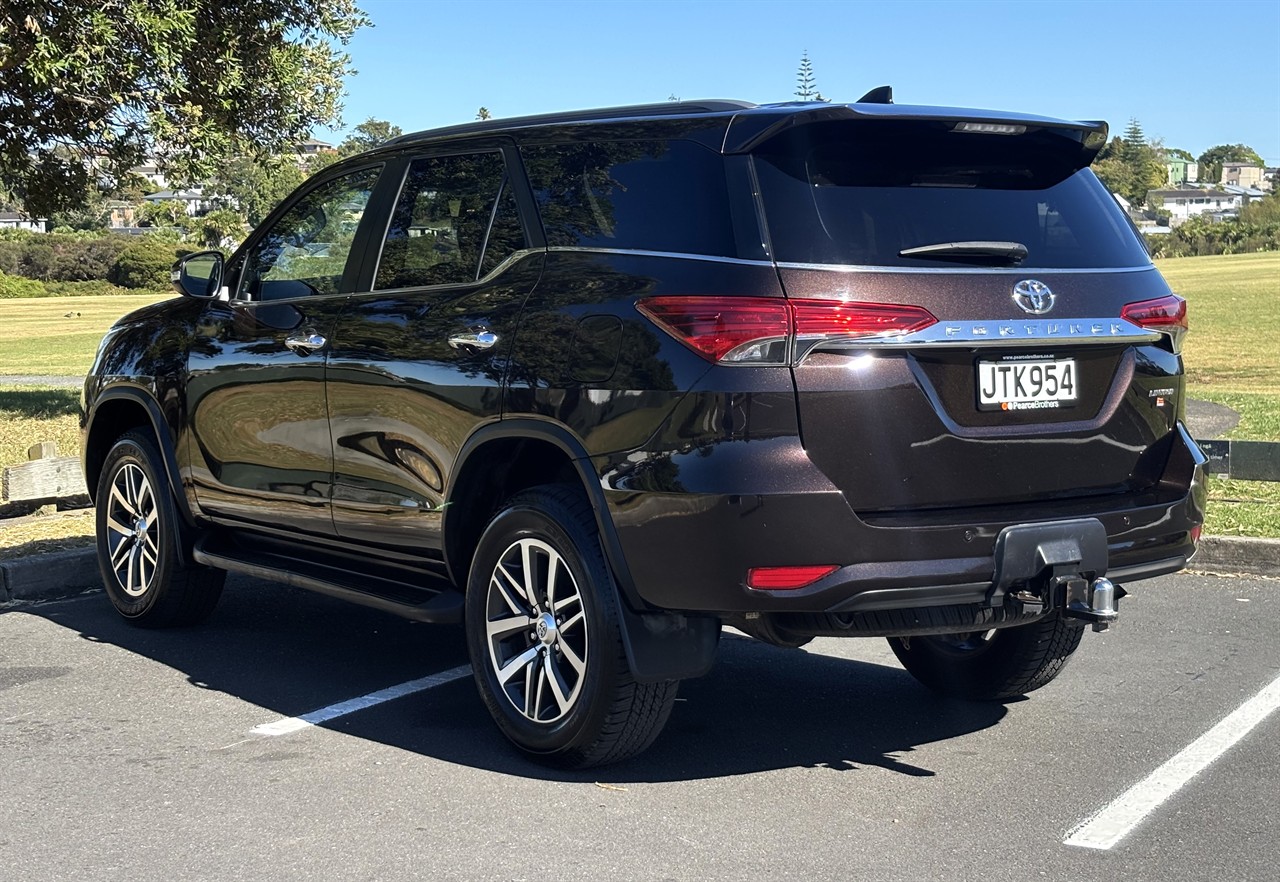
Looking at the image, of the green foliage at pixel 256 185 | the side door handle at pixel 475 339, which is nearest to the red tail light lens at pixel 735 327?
the side door handle at pixel 475 339

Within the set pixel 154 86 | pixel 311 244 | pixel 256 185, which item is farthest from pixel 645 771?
pixel 256 185

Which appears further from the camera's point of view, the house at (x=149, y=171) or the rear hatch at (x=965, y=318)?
the house at (x=149, y=171)

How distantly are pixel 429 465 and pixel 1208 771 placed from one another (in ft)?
8.65

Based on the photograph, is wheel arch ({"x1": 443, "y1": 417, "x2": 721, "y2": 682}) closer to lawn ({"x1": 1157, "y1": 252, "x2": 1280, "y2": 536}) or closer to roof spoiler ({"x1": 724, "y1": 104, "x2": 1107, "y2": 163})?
roof spoiler ({"x1": 724, "y1": 104, "x2": 1107, "y2": 163})

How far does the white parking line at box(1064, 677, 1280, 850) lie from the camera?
13.8 ft

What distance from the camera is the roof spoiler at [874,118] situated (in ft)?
14.3

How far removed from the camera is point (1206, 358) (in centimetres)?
2861

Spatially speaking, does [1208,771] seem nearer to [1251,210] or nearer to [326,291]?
[326,291]

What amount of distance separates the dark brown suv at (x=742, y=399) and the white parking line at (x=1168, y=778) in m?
0.55

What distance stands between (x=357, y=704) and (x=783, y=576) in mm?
2112

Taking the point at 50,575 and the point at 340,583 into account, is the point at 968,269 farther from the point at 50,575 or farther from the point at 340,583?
the point at 50,575

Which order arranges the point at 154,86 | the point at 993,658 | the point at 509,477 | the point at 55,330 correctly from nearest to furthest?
the point at 509,477
the point at 993,658
the point at 154,86
the point at 55,330

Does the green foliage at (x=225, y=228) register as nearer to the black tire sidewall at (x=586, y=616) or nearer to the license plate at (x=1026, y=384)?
the black tire sidewall at (x=586, y=616)

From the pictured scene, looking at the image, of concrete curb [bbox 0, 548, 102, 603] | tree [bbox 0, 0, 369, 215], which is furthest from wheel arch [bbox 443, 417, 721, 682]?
tree [bbox 0, 0, 369, 215]
